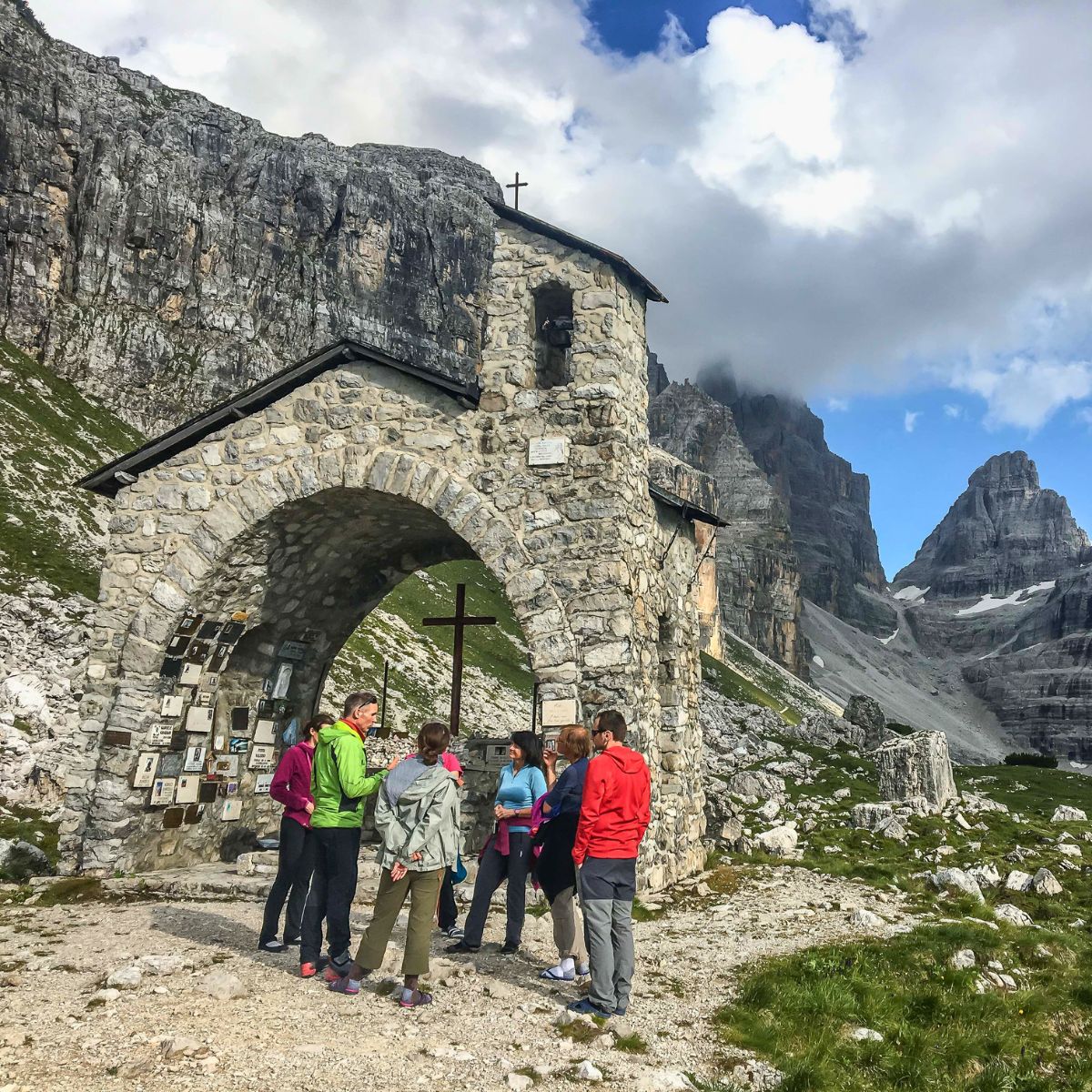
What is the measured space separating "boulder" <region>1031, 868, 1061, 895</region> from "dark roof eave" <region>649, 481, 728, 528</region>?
608cm

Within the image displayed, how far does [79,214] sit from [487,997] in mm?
96726

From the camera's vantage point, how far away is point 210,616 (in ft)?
39.0

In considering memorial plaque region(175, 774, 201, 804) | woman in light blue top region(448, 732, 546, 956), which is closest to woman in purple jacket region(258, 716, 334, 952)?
woman in light blue top region(448, 732, 546, 956)

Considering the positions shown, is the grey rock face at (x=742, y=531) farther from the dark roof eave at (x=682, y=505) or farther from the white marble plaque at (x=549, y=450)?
the white marble plaque at (x=549, y=450)

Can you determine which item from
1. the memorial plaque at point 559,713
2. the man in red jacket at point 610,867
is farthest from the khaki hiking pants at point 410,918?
the memorial plaque at point 559,713

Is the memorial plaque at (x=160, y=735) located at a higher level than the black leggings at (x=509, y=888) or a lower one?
higher

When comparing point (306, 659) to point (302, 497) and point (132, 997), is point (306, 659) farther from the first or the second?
point (132, 997)

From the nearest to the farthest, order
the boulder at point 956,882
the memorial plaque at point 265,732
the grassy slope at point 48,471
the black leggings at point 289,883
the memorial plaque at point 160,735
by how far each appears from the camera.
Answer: the black leggings at point 289,883 → the boulder at point 956,882 → the memorial plaque at point 160,735 → the memorial plaque at point 265,732 → the grassy slope at point 48,471

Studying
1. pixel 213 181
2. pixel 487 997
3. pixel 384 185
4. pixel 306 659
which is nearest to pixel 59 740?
pixel 306 659

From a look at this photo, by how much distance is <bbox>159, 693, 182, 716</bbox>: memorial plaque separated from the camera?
37.6 ft

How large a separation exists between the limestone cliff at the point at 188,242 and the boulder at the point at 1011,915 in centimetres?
7445

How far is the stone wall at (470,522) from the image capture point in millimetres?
10438

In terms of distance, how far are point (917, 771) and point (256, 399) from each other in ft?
55.6

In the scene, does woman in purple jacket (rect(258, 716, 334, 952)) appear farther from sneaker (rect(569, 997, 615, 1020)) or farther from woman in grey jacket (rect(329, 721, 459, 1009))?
sneaker (rect(569, 997, 615, 1020))
